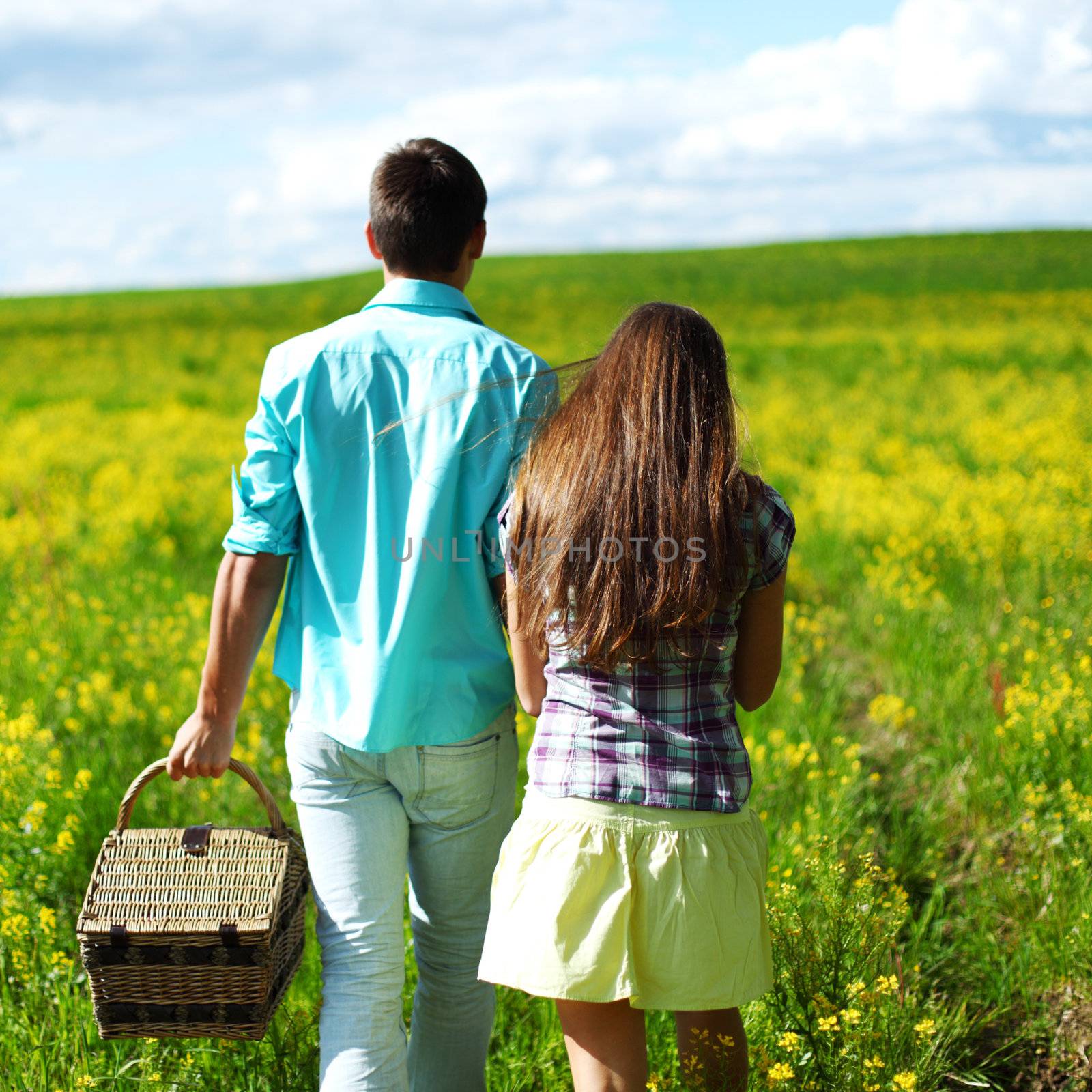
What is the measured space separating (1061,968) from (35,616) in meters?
4.97

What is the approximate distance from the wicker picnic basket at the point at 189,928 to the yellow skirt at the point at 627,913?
1.94ft

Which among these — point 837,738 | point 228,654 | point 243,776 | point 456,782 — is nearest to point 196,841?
point 243,776

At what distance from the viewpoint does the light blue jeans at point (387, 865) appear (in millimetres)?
2121

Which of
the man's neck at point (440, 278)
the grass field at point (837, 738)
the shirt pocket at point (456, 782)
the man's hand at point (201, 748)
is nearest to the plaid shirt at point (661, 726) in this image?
the shirt pocket at point (456, 782)

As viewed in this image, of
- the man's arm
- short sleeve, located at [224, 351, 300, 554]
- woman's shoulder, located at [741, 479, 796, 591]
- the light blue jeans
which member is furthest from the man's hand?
woman's shoulder, located at [741, 479, 796, 591]

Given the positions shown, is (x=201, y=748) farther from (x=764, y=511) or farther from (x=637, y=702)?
(x=764, y=511)

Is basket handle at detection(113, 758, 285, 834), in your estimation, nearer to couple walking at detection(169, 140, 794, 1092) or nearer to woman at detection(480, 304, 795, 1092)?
couple walking at detection(169, 140, 794, 1092)

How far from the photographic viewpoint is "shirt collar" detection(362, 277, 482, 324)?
2.19 meters

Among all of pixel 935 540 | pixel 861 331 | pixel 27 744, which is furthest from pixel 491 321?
pixel 27 744

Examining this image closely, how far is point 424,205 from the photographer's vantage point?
213cm

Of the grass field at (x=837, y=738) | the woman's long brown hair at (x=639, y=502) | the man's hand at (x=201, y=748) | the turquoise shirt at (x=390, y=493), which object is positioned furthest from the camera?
the grass field at (x=837, y=738)

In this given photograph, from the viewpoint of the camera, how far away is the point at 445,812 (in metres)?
2.18

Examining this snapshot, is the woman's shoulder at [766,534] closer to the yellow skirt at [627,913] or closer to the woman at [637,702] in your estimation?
the woman at [637,702]

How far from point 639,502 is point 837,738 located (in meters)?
2.39
